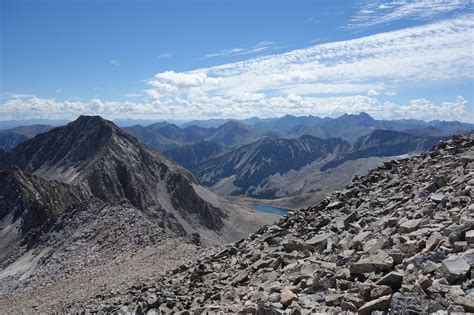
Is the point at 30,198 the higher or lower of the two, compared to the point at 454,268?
lower

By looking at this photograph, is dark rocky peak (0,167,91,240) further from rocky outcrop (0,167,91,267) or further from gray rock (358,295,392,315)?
gray rock (358,295,392,315)

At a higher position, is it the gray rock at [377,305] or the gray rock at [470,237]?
the gray rock at [470,237]

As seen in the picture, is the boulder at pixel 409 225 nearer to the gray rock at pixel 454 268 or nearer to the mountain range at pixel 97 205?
the gray rock at pixel 454 268

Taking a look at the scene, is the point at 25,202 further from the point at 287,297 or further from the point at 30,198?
the point at 287,297

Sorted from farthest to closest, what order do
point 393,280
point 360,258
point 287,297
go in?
point 360,258 < point 287,297 < point 393,280

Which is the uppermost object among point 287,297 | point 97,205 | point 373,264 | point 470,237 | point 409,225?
point 470,237

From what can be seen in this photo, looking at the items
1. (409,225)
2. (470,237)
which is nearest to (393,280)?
(470,237)

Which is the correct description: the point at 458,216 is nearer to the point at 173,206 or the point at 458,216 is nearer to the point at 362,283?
the point at 362,283

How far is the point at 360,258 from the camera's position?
15031 millimetres

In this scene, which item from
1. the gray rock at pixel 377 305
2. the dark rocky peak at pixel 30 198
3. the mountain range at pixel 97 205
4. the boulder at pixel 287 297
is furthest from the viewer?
the dark rocky peak at pixel 30 198

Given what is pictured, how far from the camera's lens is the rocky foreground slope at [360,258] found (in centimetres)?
1179

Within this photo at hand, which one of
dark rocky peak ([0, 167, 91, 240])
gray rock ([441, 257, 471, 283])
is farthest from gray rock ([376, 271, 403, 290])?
dark rocky peak ([0, 167, 91, 240])

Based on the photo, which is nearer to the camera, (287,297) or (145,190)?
(287,297)

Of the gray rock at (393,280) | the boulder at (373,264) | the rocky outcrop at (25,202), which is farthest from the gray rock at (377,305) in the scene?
the rocky outcrop at (25,202)
